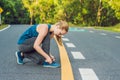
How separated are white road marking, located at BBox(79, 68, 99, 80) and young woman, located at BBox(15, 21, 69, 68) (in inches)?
25.3

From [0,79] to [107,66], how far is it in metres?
2.53

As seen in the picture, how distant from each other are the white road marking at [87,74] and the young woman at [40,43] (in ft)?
2.11

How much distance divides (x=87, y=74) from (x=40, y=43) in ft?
4.57

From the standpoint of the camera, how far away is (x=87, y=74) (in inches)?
269

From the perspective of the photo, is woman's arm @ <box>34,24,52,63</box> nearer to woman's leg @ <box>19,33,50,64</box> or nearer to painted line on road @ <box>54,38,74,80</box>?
woman's leg @ <box>19,33,50,64</box>

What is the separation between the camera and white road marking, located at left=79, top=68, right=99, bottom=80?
6417 mm

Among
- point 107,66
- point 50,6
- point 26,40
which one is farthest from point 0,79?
point 50,6

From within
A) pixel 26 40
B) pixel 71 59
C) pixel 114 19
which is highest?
pixel 26 40

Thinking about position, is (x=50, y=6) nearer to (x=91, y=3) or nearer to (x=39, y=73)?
(x=91, y=3)

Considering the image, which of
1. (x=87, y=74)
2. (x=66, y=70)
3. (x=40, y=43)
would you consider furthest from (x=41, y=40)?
(x=87, y=74)

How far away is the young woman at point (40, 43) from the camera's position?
7665 mm

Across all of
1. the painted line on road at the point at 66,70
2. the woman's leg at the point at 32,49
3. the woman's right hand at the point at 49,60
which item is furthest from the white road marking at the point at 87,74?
the woman's leg at the point at 32,49

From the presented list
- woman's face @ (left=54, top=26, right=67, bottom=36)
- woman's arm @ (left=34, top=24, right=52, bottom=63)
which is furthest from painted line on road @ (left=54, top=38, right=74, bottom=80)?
woman's face @ (left=54, top=26, right=67, bottom=36)

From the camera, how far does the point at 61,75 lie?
678 centimetres
